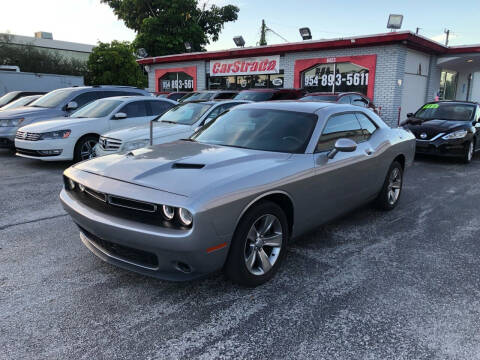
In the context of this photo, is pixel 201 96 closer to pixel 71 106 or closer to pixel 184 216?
pixel 71 106

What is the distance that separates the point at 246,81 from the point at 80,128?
502 inches

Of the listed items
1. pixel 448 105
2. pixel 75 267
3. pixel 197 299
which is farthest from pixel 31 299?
pixel 448 105

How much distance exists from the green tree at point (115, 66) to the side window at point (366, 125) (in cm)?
2018

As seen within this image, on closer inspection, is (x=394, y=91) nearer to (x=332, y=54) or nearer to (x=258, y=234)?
(x=332, y=54)

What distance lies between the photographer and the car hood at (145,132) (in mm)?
7305

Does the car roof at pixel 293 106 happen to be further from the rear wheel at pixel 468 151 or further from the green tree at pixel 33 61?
the green tree at pixel 33 61

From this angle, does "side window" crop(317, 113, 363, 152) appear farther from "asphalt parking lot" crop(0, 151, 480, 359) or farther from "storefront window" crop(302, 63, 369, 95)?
"storefront window" crop(302, 63, 369, 95)

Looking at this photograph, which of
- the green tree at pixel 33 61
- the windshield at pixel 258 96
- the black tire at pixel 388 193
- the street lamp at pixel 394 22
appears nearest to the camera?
the black tire at pixel 388 193

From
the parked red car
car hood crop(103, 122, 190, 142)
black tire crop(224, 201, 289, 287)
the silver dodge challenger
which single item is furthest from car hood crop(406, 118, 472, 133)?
black tire crop(224, 201, 289, 287)

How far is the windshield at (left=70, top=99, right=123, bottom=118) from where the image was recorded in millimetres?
8992

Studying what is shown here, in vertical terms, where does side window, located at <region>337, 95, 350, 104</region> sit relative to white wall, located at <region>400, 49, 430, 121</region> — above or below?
below

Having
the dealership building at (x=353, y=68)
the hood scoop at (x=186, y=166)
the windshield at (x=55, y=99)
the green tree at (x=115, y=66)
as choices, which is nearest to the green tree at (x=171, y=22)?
the green tree at (x=115, y=66)

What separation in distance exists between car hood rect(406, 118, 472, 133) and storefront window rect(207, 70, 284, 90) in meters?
9.40

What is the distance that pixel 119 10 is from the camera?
38719 mm
